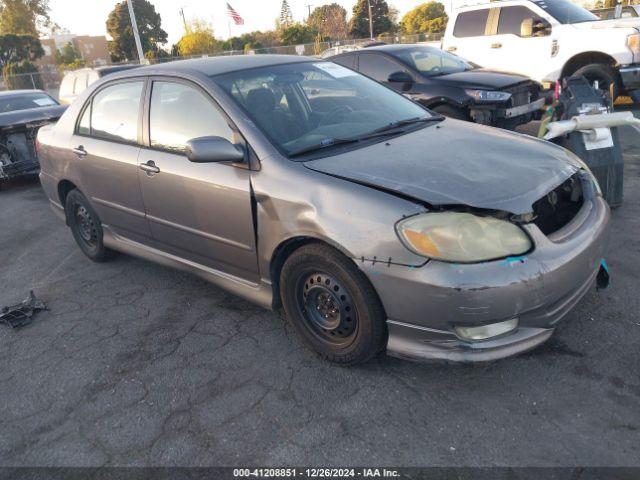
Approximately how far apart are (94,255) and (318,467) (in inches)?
132

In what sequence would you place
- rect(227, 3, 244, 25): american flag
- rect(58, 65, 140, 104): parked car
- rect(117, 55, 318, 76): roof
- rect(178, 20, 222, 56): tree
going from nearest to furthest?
rect(117, 55, 318, 76): roof
rect(58, 65, 140, 104): parked car
rect(227, 3, 244, 25): american flag
rect(178, 20, 222, 56): tree

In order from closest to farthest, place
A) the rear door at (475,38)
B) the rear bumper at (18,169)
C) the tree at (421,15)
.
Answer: the rear bumper at (18,169)
the rear door at (475,38)
the tree at (421,15)

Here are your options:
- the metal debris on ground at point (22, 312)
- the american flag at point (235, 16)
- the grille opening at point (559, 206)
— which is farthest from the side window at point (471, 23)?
the american flag at point (235, 16)

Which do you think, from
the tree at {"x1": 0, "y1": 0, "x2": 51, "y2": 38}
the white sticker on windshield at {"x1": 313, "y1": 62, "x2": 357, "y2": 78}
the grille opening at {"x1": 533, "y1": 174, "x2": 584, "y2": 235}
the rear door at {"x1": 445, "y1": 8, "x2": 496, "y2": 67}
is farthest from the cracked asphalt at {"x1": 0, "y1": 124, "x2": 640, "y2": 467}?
the tree at {"x1": 0, "y1": 0, "x2": 51, "y2": 38}

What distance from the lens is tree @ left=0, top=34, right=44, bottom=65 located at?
42.0m

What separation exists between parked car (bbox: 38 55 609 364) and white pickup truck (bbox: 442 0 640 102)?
674 cm

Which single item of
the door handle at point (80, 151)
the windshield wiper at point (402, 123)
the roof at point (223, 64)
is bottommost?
the door handle at point (80, 151)

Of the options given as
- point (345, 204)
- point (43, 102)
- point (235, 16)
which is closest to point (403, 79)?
point (345, 204)

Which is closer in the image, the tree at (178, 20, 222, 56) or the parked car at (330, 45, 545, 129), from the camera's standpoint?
the parked car at (330, 45, 545, 129)

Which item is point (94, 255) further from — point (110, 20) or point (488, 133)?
point (110, 20)

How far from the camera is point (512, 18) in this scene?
9.62 m

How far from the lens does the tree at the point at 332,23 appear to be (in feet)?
176

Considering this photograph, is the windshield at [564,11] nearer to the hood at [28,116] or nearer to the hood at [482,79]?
the hood at [482,79]

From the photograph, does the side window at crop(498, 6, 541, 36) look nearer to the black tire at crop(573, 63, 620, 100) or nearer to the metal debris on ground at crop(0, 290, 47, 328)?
the black tire at crop(573, 63, 620, 100)
